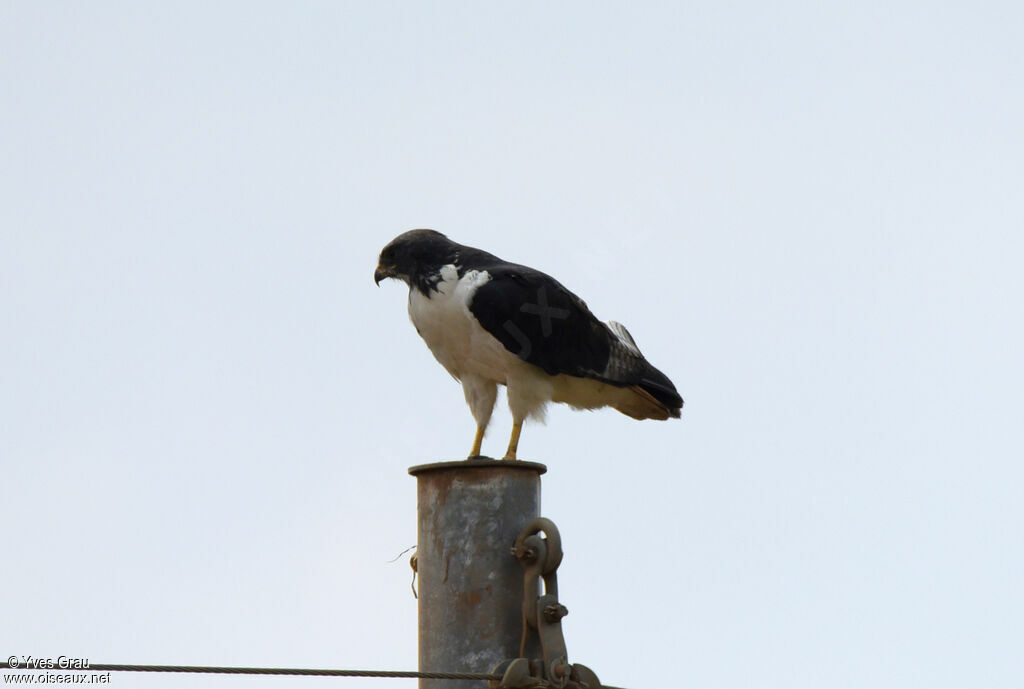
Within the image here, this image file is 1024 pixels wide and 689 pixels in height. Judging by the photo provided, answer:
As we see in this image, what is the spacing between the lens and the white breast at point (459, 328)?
7.27m

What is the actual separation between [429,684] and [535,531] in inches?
24.1

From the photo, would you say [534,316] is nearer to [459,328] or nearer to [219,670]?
[459,328]

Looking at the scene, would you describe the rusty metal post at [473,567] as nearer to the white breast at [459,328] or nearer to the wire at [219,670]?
the wire at [219,670]

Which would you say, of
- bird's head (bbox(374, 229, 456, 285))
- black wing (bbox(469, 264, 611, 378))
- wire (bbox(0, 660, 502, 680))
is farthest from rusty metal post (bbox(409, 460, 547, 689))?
bird's head (bbox(374, 229, 456, 285))

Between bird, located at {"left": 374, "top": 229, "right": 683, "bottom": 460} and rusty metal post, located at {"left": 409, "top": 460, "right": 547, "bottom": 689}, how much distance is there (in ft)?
6.99

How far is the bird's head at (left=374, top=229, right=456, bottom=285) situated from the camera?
754 centimetres

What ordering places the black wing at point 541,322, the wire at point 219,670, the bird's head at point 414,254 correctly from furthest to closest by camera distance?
the bird's head at point 414,254
the black wing at point 541,322
the wire at point 219,670

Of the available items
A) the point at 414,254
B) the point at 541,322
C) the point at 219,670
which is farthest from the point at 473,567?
the point at 414,254

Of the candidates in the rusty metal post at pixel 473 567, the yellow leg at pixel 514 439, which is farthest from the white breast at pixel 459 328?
the rusty metal post at pixel 473 567

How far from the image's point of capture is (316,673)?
172 inches

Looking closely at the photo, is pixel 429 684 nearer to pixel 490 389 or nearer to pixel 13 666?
pixel 13 666

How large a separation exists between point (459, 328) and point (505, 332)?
23 centimetres

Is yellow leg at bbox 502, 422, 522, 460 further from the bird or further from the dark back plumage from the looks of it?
the dark back plumage

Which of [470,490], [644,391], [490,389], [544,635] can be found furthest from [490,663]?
[644,391]
